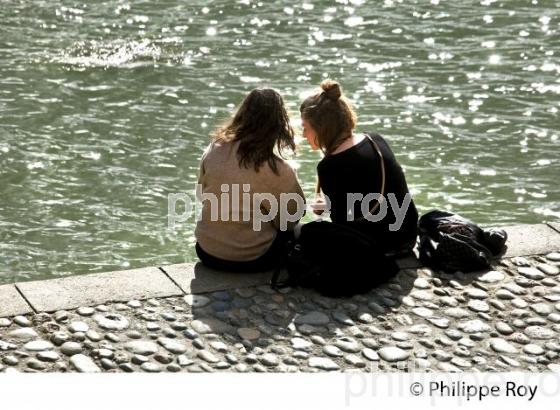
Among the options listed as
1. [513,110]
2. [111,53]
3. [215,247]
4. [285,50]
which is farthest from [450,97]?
[215,247]

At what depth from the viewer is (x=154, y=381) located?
18.8ft

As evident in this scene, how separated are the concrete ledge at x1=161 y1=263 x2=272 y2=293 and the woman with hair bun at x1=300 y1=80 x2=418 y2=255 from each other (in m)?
0.62

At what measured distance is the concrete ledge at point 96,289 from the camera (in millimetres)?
6625

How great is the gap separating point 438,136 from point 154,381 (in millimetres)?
5843

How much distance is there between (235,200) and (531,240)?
198 centimetres

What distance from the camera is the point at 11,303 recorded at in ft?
21.5

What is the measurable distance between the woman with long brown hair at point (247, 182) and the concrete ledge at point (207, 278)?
53 millimetres

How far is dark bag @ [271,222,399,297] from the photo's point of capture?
681 cm

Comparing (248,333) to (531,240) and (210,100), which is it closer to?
(531,240)

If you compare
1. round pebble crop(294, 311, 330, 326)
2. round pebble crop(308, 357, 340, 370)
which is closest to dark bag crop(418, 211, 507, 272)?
round pebble crop(294, 311, 330, 326)

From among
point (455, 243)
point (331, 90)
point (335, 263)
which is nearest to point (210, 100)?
point (331, 90)

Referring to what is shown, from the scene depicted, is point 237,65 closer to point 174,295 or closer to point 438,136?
point 438,136

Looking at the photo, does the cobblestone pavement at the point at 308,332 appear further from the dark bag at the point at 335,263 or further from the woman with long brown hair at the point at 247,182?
the woman with long brown hair at the point at 247,182

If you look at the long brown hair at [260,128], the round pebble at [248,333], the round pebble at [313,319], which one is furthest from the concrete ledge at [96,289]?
the long brown hair at [260,128]
